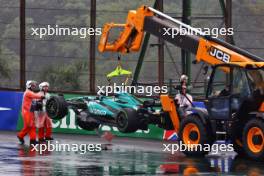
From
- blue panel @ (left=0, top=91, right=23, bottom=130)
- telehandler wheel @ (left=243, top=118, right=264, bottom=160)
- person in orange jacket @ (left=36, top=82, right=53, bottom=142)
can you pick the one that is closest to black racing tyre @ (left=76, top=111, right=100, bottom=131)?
person in orange jacket @ (left=36, top=82, right=53, bottom=142)

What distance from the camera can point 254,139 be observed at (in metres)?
19.1

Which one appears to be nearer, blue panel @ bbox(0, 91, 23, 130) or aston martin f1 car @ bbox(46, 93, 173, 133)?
aston martin f1 car @ bbox(46, 93, 173, 133)

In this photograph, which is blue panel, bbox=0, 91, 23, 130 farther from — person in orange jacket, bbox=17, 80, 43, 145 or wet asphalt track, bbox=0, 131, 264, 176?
wet asphalt track, bbox=0, 131, 264, 176

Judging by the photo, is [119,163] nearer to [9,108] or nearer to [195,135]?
[195,135]

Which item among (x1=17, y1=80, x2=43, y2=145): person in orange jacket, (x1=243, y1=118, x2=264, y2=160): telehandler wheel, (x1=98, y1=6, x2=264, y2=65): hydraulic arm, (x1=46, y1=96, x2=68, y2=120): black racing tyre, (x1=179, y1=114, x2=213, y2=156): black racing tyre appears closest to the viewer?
(x1=243, y1=118, x2=264, y2=160): telehandler wheel

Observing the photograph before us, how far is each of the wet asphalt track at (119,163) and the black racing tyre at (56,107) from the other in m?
1.10

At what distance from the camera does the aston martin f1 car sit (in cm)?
2172

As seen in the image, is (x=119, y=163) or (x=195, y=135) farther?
(x=195, y=135)

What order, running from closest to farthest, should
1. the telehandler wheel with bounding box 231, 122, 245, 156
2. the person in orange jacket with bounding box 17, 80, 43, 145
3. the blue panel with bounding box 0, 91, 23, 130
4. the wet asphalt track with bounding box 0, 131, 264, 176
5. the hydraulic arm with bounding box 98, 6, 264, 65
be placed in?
the wet asphalt track with bounding box 0, 131, 264, 176 → the telehandler wheel with bounding box 231, 122, 245, 156 → the hydraulic arm with bounding box 98, 6, 264, 65 → the person in orange jacket with bounding box 17, 80, 43, 145 → the blue panel with bounding box 0, 91, 23, 130

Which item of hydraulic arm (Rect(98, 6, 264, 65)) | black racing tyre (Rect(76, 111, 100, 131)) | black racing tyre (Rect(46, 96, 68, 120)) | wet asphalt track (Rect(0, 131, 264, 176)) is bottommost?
wet asphalt track (Rect(0, 131, 264, 176))

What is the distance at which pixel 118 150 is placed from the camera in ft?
71.5

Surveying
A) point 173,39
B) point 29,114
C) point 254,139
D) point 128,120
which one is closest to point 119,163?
point 254,139

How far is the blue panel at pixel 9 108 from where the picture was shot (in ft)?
89.7

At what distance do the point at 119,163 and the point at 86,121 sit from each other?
4.78m
